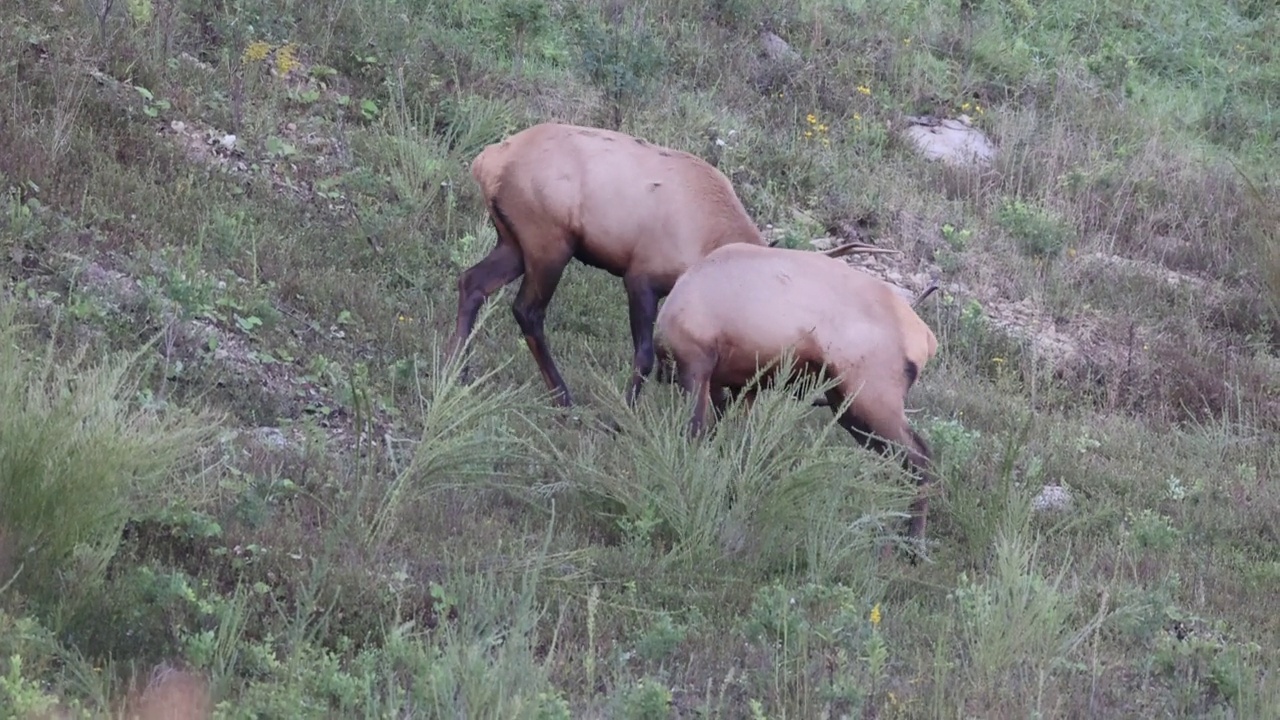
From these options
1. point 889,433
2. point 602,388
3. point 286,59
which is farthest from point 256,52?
point 889,433

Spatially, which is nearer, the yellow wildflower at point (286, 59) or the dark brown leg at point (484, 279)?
the dark brown leg at point (484, 279)

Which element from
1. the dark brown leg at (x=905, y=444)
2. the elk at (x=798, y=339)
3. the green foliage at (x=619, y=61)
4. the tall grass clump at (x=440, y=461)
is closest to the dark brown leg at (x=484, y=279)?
the elk at (x=798, y=339)

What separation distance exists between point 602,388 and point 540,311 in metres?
1.36

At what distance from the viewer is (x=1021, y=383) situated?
980cm

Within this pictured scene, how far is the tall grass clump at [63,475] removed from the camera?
452 centimetres

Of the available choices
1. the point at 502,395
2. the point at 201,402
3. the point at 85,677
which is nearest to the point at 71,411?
the point at 85,677

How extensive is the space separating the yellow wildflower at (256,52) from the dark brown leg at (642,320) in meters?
3.54

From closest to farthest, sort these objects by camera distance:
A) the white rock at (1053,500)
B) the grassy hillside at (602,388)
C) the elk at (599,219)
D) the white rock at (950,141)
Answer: the grassy hillside at (602,388) → the white rock at (1053,500) → the elk at (599,219) → the white rock at (950,141)

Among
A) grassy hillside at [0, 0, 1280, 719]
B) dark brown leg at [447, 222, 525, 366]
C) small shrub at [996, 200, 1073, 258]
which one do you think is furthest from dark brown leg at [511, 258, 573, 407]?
small shrub at [996, 200, 1073, 258]

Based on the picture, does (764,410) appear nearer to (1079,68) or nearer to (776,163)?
(776,163)

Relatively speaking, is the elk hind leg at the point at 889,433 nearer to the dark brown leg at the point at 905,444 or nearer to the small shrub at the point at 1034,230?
the dark brown leg at the point at 905,444

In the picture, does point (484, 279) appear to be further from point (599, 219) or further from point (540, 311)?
point (599, 219)

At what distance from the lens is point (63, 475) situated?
457cm

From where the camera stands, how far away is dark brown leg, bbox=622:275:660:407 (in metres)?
7.71
